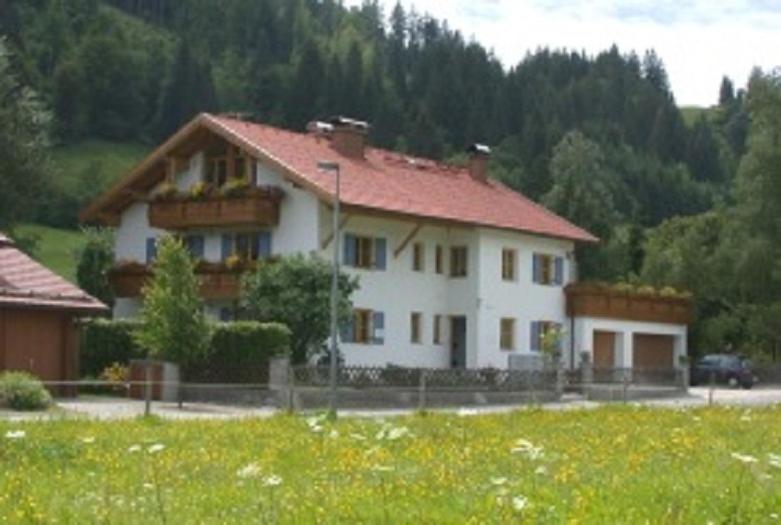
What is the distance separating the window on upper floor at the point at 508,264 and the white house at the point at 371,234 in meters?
0.05

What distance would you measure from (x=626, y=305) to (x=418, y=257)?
1189 centimetres

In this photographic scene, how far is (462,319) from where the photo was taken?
6078 cm

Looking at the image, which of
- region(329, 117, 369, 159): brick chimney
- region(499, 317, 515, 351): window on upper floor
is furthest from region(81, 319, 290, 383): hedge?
region(499, 317, 515, 351): window on upper floor

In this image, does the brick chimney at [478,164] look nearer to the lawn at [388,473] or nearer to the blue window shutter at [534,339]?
the blue window shutter at [534,339]

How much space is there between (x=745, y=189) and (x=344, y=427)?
2141 inches

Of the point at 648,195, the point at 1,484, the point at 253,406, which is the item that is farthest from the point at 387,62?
the point at 1,484

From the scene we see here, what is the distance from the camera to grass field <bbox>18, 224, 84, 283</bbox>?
Answer: 103881 mm

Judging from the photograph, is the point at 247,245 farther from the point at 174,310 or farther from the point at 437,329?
the point at 174,310

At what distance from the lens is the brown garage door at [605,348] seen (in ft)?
217

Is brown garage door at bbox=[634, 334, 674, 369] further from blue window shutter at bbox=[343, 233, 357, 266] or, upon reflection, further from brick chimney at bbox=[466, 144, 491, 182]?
blue window shutter at bbox=[343, 233, 357, 266]

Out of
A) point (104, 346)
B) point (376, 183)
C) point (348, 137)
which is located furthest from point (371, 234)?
point (104, 346)

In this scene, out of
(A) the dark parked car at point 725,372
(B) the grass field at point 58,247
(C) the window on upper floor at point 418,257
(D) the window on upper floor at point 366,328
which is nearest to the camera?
(D) the window on upper floor at point 366,328

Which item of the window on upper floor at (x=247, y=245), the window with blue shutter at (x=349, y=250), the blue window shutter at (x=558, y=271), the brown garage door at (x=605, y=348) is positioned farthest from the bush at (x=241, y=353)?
the brown garage door at (x=605, y=348)

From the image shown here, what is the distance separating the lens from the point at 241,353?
46219mm
